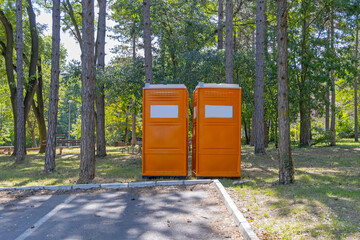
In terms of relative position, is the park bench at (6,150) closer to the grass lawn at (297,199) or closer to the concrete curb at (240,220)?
the grass lawn at (297,199)

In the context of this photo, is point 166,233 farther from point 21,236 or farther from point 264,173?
point 264,173

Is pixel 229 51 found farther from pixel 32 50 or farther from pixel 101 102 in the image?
pixel 32 50

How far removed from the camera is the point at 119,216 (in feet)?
19.2

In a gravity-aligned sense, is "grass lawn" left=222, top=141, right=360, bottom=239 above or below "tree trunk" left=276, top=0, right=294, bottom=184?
below

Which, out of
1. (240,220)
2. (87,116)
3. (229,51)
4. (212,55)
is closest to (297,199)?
(240,220)

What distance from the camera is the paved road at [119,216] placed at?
16.0ft

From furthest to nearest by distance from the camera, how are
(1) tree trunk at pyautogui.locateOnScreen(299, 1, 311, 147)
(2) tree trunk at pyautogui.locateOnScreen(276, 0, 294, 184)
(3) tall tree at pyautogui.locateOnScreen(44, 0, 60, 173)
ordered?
(1) tree trunk at pyautogui.locateOnScreen(299, 1, 311, 147), (3) tall tree at pyautogui.locateOnScreen(44, 0, 60, 173), (2) tree trunk at pyautogui.locateOnScreen(276, 0, 294, 184)

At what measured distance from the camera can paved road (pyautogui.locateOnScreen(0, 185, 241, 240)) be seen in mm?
4887

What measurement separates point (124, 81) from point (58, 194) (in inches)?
351

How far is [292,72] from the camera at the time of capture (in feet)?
62.1

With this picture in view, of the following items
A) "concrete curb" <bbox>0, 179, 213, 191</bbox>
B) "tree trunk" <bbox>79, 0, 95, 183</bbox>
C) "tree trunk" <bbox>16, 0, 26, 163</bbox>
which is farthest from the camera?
"tree trunk" <bbox>16, 0, 26, 163</bbox>

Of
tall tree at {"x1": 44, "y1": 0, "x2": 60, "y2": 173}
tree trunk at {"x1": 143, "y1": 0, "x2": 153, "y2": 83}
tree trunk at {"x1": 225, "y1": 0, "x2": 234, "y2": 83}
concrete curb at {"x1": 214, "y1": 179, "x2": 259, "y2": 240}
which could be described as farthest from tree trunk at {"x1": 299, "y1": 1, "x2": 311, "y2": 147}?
concrete curb at {"x1": 214, "y1": 179, "x2": 259, "y2": 240}

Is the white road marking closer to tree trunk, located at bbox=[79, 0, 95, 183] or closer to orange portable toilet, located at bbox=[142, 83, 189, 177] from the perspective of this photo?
tree trunk, located at bbox=[79, 0, 95, 183]

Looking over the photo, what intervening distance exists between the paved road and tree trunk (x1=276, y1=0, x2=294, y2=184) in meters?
1.83
